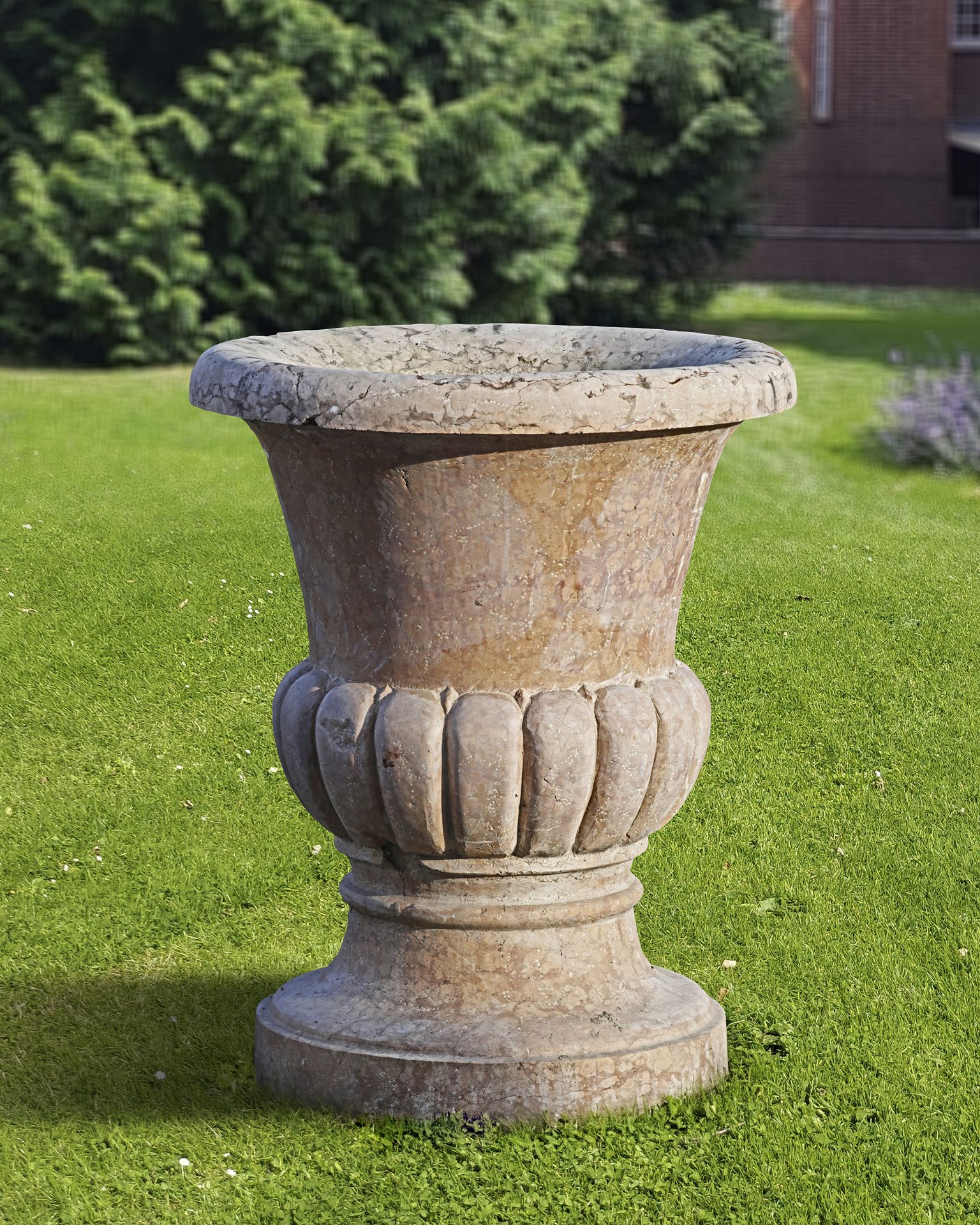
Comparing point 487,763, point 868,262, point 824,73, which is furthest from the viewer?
point 824,73

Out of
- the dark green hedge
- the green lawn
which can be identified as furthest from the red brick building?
the green lawn

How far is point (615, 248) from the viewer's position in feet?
53.7

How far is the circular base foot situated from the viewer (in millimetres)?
3197

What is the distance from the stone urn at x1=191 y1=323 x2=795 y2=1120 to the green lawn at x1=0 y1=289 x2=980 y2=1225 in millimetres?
177

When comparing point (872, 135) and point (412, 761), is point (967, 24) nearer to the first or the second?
point (872, 135)

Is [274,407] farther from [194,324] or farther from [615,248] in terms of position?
[615,248]

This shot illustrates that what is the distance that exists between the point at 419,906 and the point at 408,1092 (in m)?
0.37

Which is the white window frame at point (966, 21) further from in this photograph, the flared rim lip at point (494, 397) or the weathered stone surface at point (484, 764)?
the weathered stone surface at point (484, 764)

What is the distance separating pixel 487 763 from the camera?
10.3ft

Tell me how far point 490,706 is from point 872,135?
1000 inches

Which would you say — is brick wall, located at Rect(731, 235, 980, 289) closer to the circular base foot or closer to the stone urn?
the stone urn

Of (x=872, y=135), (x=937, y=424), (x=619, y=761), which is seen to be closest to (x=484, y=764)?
(x=619, y=761)

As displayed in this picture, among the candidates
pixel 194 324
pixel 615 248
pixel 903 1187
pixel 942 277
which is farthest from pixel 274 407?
pixel 942 277

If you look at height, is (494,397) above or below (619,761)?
above
